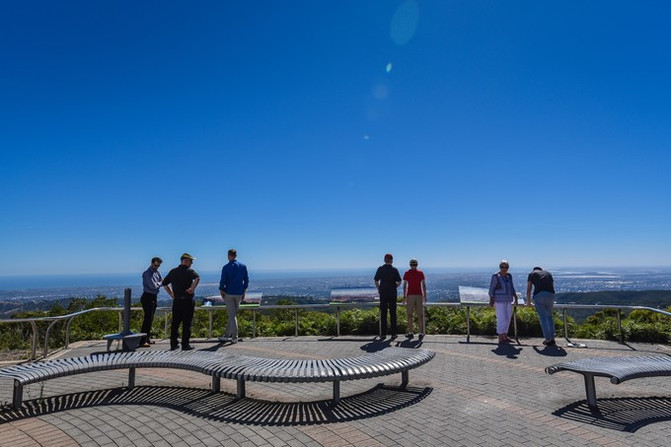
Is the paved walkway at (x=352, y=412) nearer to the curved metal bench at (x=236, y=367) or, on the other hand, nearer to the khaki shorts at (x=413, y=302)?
the curved metal bench at (x=236, y=367)

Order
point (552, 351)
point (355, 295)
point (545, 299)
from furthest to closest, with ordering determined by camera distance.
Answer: point (355, 295) → point (545, 299) → point (552, 351)

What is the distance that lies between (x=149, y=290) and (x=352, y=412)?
5868mm

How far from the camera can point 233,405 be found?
15.3 feet

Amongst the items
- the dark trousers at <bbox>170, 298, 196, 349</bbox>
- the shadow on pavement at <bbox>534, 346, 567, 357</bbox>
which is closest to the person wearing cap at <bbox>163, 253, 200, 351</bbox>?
the dark trousers at <bbox>170, 298, 196, 349</bbox>

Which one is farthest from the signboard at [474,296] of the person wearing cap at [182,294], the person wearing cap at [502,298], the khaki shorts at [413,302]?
the person wearing cap at [182,294]

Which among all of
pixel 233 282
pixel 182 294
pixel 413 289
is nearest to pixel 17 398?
pixel 182 294

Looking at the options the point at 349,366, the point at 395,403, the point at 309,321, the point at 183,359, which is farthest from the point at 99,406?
the point at 309,321

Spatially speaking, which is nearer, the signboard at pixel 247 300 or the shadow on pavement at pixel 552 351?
the shadow on pavement at pixel 552 351

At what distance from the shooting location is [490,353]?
794 centimetres

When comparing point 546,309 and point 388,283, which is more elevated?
point 388,283

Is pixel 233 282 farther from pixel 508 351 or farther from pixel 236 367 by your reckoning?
pixel 508 351

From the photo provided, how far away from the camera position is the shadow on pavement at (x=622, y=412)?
4086mm

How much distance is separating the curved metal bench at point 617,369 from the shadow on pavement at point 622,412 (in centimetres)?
18

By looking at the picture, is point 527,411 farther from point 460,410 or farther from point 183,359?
point 183,359
